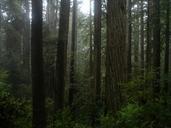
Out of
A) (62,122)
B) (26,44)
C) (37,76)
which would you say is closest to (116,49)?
(37,76)

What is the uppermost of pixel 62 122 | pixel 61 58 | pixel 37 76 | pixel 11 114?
pixel 61 58

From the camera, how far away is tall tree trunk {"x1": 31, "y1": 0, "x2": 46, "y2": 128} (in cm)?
803

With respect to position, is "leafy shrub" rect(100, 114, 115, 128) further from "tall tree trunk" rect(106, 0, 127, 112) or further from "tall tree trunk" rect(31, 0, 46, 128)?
"tall tree trunk" rect(31, 0, 46, 128)

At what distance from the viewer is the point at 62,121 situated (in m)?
11.3

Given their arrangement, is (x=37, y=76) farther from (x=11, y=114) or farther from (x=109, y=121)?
(x=11, y=114)

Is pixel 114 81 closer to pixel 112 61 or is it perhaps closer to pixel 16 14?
pixel 112 61

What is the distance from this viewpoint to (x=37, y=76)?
8.05 metres

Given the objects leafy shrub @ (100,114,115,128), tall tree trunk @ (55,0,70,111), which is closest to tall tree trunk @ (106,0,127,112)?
leafy shrub @ (100,114,115,128)

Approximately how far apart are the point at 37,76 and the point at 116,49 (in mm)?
1869

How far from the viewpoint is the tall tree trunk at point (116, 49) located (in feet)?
26.2

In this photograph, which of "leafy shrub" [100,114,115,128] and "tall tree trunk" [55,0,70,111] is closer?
"leafy shrub" [100,114,115,128]

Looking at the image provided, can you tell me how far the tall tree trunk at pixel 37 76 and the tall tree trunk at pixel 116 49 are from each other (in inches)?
59.9

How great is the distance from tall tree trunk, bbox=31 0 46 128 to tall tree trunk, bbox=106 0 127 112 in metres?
1.52

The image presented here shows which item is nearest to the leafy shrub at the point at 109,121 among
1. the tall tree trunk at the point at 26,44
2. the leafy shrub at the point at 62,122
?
the leafy shrub at the point at 62,122
